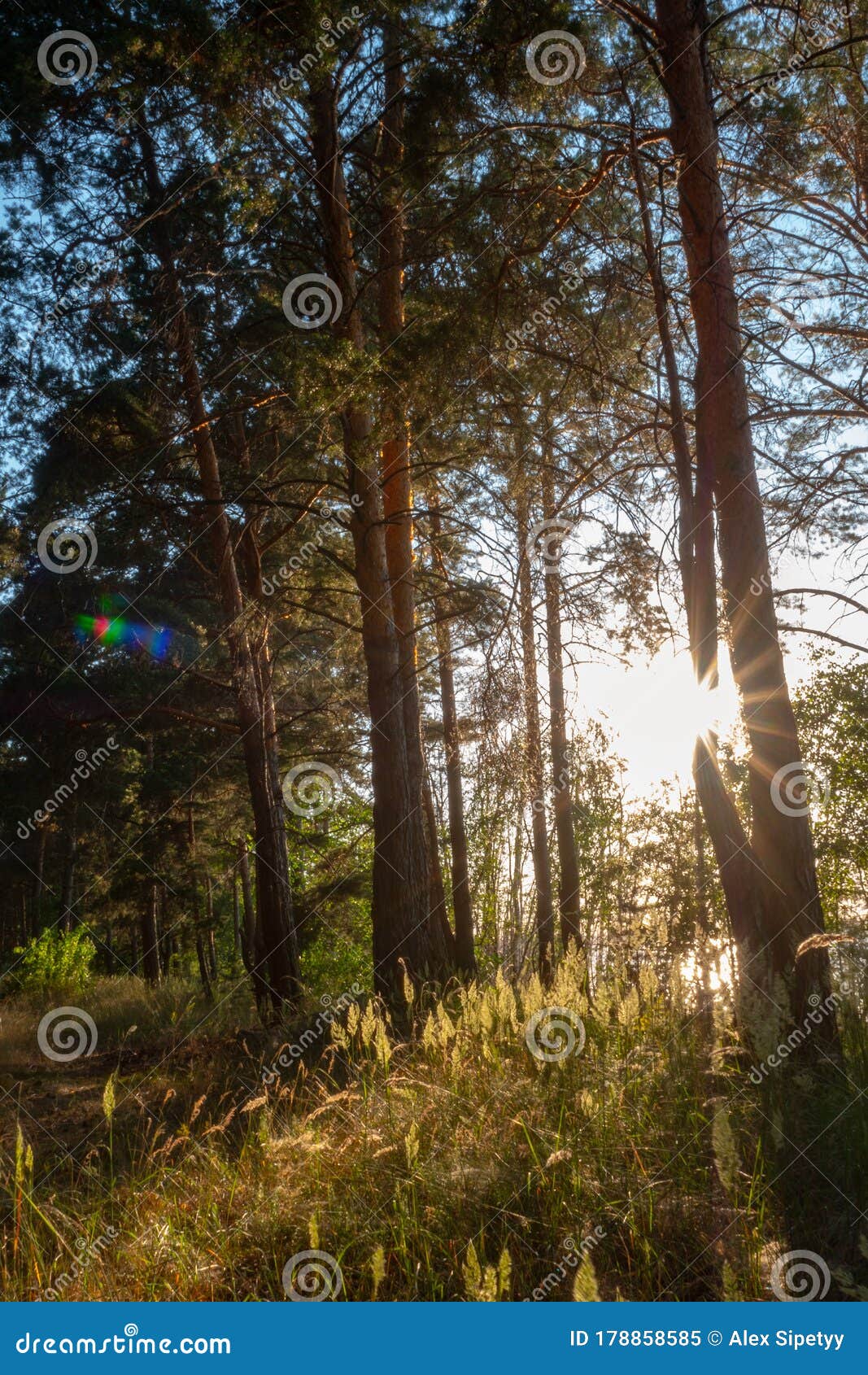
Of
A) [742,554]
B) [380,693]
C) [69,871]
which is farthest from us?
[69,871]

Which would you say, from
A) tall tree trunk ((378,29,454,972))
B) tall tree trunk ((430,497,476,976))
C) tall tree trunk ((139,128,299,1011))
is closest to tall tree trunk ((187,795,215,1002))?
tall tree trunk ((430,497,476,976))

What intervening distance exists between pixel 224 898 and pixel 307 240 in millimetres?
31024

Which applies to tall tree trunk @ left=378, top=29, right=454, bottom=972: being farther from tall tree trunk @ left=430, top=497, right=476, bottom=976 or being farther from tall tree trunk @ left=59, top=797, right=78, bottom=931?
tall tree trunk @ left=59, top=797, right=78, bottom=931

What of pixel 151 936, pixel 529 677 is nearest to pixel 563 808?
pixel 529 677

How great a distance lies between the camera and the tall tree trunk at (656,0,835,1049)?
5.54 m

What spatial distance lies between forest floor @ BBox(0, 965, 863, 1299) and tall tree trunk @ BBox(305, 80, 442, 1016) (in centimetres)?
314

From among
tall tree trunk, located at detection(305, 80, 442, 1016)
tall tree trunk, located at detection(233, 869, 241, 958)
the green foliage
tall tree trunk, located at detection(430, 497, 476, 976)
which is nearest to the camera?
tall tree trunk, located at detection(305, 80, 442, 1016)

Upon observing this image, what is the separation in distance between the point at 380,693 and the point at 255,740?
3.37 metres

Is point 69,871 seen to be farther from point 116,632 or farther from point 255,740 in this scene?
point 255,740

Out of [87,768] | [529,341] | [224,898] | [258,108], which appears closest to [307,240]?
[258,108]

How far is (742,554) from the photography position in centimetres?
602

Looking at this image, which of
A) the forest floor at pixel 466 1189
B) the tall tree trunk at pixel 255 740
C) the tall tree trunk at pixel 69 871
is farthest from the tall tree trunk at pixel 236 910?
the forest floor at pixel 466 1189

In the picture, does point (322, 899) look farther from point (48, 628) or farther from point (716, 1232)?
point (716, 1232)

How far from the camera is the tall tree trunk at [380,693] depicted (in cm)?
865
